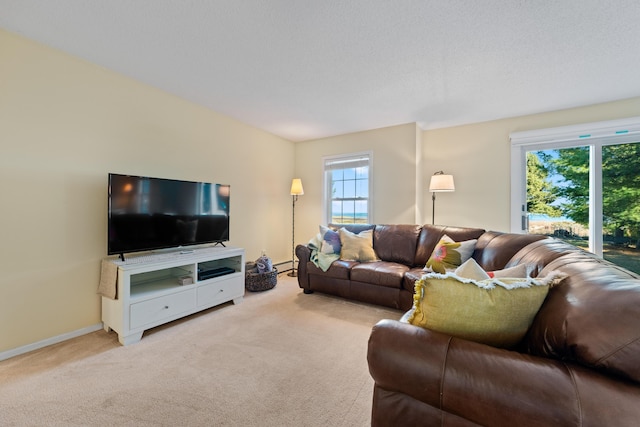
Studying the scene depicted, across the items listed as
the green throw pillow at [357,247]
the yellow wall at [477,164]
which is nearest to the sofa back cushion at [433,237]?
the green throw pillow at [357,247]

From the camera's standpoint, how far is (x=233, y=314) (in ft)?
8.82

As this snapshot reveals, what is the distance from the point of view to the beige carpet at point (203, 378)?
1.39 metres

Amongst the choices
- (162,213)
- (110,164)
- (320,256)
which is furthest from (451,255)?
(110,164)

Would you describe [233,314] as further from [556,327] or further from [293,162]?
[293,162]

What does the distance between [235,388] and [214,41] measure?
2.47 metres

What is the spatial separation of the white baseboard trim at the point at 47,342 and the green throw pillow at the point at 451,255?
3253 mm

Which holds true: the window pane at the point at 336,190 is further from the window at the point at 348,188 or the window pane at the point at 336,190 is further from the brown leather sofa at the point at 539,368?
the brown leather sofa at the point at 539,368

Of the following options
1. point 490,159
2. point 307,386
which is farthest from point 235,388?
point 490,159

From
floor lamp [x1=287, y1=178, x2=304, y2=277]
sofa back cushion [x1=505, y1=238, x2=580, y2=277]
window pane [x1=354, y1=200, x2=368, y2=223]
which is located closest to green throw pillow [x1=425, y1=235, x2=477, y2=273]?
sofa back cushion [x1=505, y1=238, x2=580, y2=277]

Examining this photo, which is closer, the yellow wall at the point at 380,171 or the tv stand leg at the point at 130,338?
the tv stand leg at the point at 130,338

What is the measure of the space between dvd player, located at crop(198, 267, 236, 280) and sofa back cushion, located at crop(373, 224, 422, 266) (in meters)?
1.88

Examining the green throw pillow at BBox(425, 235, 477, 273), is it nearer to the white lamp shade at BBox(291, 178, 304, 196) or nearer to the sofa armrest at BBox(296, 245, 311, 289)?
the sofa armrest at BBox(296, 245, 311, 289)

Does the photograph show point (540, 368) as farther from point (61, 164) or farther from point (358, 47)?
point (61, 164)

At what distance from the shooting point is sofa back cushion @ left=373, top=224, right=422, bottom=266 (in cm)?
321
